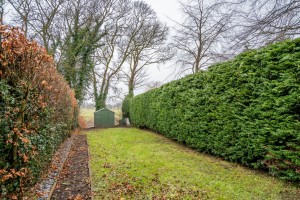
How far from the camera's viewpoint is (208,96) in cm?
569

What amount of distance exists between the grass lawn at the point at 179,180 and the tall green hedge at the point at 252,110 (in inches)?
16.3

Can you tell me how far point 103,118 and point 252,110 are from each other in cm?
1547

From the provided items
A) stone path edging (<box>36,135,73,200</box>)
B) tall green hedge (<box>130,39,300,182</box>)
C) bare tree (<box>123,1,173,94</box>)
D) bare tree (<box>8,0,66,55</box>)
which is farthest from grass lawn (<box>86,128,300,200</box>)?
bare tree (<box>123,1,173,94</box>)

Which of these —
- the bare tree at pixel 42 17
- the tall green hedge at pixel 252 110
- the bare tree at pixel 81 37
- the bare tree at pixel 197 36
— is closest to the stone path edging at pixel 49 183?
the tall green hedge at pixel 252 110

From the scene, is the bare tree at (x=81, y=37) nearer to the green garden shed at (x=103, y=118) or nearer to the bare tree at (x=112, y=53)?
the bare tree at (x=112, y=53)

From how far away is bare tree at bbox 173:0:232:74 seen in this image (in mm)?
10023

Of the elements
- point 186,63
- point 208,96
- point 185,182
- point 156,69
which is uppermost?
point 156,69

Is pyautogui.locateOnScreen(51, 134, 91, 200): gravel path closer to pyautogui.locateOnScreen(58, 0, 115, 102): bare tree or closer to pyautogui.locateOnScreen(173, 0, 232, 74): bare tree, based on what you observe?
pyautogui.locateOnScreen(173, 0, 232, 74): bare tree

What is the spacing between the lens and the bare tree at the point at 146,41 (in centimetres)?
1794

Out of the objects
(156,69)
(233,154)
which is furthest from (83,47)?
(233,154)

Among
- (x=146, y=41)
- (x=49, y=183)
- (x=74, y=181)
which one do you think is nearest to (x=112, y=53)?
(x=146, y=41)

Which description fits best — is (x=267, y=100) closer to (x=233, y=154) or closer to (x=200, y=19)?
(x=233, y=154)

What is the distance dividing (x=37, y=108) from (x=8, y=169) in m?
1.20

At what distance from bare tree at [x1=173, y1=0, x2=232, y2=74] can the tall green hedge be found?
4.94 m
